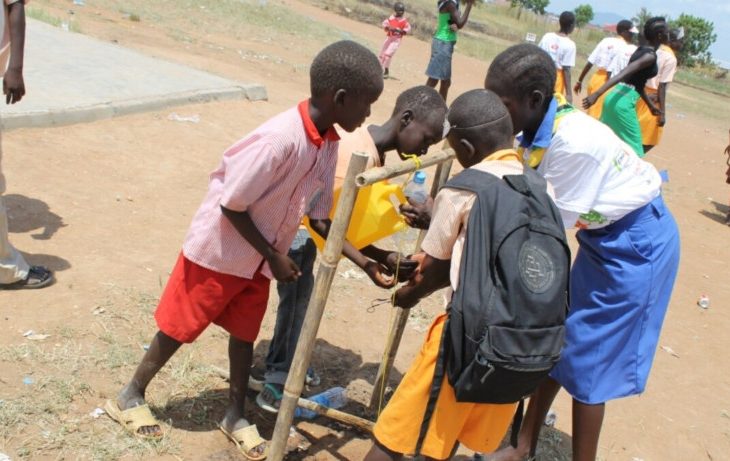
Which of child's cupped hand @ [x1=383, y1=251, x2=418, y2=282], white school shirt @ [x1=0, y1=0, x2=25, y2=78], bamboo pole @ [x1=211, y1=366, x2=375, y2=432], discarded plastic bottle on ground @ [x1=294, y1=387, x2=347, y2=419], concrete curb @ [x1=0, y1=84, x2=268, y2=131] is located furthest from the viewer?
concrete curb @ [x1=0, y1=84, x2=268, y2=131]

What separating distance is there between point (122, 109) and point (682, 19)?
4996 cm

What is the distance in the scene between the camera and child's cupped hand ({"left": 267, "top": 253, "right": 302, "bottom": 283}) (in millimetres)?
2637

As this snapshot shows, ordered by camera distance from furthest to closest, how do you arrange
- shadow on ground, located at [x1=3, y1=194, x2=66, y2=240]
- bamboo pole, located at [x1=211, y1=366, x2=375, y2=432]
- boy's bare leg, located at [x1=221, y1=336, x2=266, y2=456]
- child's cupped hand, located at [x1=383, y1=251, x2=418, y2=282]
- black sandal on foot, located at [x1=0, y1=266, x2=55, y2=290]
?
1. shadow on ground, located at [x1=3, y1=194, x2=66, y2=240]
2. black sandal on foot, located at [x1=0, y1=266, x2=55, y2=290]
3. bamboo pole, located at [x1=211, y1=366, x2=375, y2=432]
4. boy's bare leg, located at [x1=221, y1=336, x2=266, y2=456]
5. child's cupped hand, located at [x1=383, y1=251, x2=418, y2=282]

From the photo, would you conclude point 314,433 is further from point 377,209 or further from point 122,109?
point 122,109

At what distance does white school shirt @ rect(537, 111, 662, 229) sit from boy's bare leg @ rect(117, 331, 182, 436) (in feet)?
5.26

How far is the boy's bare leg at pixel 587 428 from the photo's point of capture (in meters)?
2.88

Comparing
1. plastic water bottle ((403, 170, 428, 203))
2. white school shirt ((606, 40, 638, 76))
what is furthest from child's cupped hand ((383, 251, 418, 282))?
white school shirt ((606, 40, 638, 76))

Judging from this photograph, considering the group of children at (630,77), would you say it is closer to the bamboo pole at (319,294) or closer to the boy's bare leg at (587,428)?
the boy's bare leg at (587,428)

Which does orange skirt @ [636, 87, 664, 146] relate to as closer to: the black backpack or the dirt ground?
the dirt ground

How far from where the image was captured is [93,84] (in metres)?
7.08

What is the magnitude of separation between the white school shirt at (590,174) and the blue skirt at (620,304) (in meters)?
0.11

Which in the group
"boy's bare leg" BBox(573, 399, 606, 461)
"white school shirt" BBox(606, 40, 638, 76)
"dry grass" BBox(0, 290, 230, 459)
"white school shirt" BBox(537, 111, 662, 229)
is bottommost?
"dry grass" BBox(0, 290, 230, 459)

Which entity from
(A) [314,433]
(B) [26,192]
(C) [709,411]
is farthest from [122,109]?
(C) [709,411]

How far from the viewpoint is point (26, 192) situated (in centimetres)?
491
